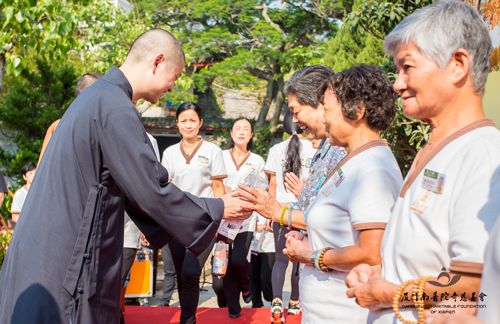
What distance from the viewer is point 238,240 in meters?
4.51

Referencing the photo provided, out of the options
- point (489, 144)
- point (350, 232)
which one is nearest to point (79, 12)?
point (350, 232)

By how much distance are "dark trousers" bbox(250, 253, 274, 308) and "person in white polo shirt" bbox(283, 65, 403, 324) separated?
3.36 m

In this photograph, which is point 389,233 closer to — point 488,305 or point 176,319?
point 488,305

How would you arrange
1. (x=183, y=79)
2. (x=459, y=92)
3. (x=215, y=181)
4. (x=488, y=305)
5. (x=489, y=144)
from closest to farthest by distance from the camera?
(x=488, y=305), (x=489, y=144), (x=459, y=92), (x=215, y=181), (x=183, y=79)

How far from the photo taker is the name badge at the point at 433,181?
110 cm

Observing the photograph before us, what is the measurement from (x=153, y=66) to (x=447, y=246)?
5.25 ft

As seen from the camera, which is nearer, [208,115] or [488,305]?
[488,305]

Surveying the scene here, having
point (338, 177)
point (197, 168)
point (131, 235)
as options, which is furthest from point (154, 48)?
point (197, 168)

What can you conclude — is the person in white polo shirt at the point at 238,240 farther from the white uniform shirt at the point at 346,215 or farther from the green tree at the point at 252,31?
the green tree at the point at 252,31

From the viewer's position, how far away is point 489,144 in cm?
103

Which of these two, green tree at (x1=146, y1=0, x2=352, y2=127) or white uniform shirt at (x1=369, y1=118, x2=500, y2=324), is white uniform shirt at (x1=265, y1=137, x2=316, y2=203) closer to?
white uniform shirt at (x1=369, y1=118, x2=500, y2=324)

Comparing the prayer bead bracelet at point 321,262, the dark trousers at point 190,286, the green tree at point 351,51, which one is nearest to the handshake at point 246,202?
the prayer bead bracelet at point 321,262

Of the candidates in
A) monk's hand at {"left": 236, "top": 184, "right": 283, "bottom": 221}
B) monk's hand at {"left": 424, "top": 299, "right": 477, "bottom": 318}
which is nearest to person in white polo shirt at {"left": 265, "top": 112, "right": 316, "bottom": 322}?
monk's hand at {"left": 236, "top": 184, "right": 283, "bottom": 221}

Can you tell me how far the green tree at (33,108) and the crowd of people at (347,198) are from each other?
295 inches
